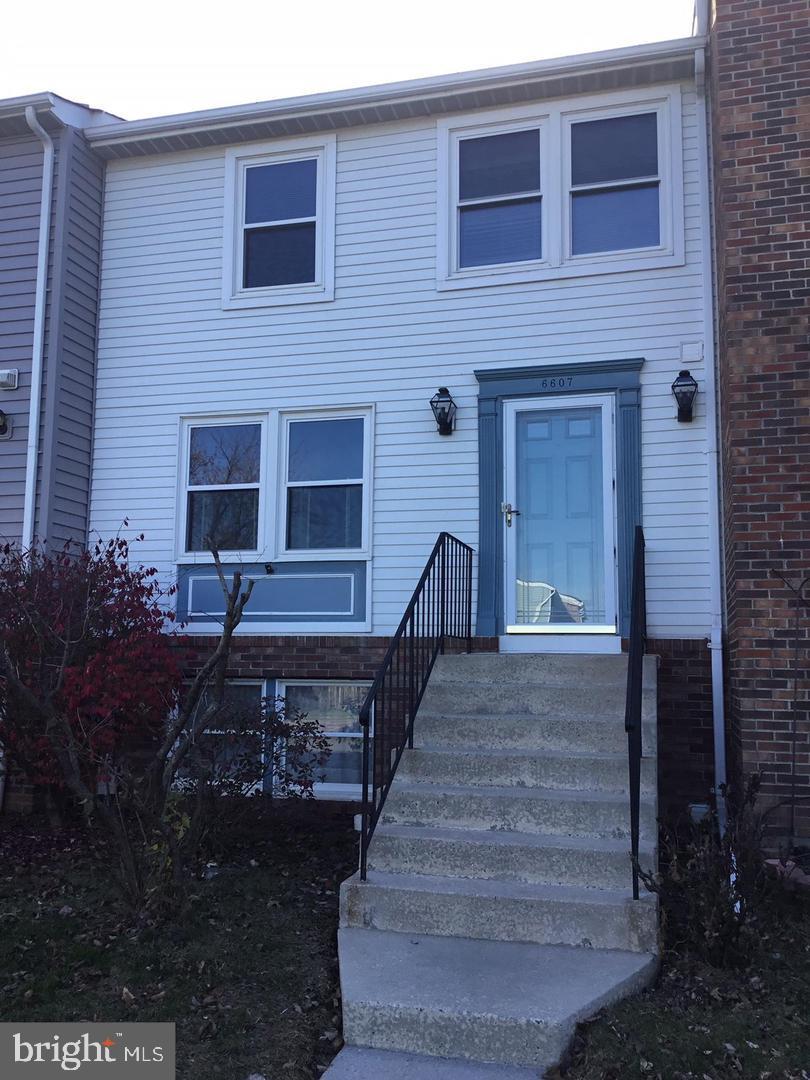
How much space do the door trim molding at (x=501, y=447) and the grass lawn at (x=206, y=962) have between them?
8.18 feet

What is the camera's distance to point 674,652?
6.90 m

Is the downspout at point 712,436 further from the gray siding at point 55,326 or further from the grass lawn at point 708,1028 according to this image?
the gray siding at point 55,326

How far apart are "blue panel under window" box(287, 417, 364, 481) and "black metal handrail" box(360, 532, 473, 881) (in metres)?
1.35

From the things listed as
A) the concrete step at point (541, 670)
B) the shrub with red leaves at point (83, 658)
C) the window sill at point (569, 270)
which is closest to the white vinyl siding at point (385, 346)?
the window sill at point (569, 270)

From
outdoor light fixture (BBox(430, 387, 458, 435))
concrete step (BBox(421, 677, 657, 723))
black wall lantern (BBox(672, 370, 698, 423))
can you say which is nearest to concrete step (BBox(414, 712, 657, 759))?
concrete step (BBox(421, 677, 657, 723))

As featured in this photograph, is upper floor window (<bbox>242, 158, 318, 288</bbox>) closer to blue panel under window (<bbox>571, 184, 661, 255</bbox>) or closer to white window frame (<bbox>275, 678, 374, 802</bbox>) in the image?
blue panel under window (<bbox>571, 184, 661, 255</bbox>)

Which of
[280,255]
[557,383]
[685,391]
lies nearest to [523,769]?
[685,391]

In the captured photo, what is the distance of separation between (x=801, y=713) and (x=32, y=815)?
5866 millimetres

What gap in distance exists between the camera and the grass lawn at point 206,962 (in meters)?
3.81

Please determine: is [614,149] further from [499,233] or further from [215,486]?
[215,486]

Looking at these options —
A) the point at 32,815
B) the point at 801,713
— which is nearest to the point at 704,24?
the point at 801,713

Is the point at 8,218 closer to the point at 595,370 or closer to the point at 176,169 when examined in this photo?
the point at 176,169

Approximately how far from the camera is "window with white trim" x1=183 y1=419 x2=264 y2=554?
8281 mm

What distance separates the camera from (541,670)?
20.6ft
